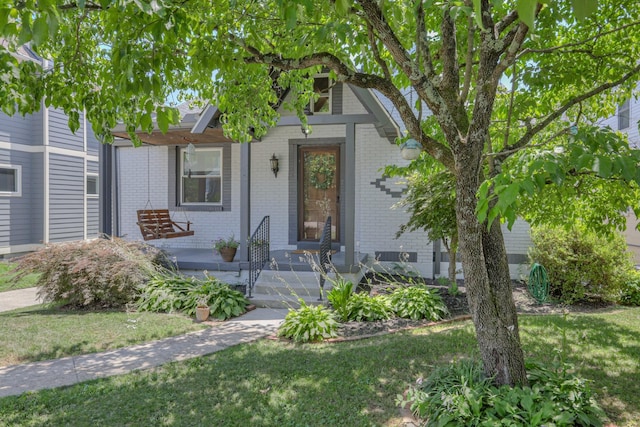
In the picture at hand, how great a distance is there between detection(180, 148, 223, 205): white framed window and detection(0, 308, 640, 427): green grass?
6.23 meters

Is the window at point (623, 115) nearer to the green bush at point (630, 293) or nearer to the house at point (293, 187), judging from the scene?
the house at point (293, 187)

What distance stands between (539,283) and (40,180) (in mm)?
15182

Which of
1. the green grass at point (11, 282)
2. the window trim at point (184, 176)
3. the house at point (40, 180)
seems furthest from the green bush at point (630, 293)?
the house at point (40, 180)

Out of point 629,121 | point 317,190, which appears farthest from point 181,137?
point 629,121

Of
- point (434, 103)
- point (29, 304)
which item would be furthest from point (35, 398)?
point (29, 304)

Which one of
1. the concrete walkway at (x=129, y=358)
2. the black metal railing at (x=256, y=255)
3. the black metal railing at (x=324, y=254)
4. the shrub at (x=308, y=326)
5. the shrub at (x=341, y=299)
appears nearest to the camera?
the concrete walkway at (x=129, y=358)

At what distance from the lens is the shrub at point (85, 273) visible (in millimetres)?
7043

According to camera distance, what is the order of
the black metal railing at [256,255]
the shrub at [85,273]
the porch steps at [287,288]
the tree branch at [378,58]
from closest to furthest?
the tree branch at [378,58] → the shrub at [85,273] → the porch steps at [287,288] → the black metal railing at [256,255]

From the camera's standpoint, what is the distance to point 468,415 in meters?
2.91

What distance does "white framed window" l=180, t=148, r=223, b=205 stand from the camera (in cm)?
1081

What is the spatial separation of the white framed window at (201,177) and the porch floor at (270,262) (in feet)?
4.81

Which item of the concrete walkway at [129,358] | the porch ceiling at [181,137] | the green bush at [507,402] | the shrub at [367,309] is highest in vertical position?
the porch ceiling at [181,137]

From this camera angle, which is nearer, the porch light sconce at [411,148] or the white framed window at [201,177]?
the porch light sconce at [411,148]

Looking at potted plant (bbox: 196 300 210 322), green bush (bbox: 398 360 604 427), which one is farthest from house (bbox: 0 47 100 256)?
green bush (bbox: 398 360 604 427)
